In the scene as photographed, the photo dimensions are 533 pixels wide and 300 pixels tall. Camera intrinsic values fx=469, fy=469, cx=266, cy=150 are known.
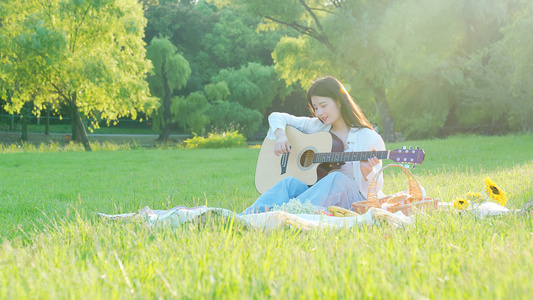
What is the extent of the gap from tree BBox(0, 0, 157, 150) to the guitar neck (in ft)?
43.2

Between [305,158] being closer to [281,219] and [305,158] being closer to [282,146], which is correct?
[282,146]

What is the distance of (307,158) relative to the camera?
4578 mm

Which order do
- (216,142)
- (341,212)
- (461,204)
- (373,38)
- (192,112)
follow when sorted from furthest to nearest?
(192,112), (216,142), (373,38), (341,212), (461,204)

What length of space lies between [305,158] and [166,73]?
22.7m

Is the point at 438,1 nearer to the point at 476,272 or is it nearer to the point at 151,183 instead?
the point at 151,183

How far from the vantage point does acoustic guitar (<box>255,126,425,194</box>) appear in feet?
13.7

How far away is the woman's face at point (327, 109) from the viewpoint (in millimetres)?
4293

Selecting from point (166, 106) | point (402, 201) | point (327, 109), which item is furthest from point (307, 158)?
point (166, 106)

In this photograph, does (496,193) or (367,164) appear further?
(367,164)

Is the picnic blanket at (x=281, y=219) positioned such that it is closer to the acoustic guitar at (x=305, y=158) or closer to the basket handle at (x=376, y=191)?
the basket handle at (x=376, y=191)

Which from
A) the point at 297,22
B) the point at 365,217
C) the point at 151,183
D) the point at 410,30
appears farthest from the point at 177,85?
the point at 365,217

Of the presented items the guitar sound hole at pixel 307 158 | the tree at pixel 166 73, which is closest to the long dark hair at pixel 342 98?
the guitar sound hole at pixel 307 158

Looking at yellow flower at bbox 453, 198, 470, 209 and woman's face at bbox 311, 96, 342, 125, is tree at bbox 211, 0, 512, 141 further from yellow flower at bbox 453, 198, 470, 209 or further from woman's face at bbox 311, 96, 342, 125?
yellow flower at bbox 453, 198, 470, 209

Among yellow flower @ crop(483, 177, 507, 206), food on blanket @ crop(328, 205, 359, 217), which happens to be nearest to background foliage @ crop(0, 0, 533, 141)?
yellow flower @ crop(483, 177, 507, 206)
